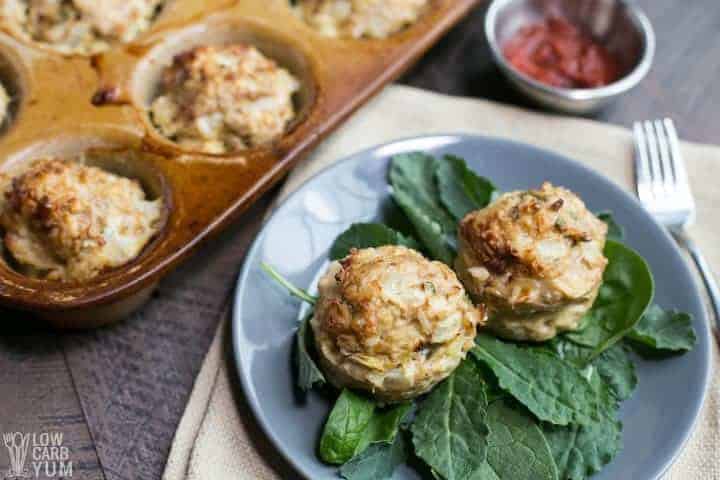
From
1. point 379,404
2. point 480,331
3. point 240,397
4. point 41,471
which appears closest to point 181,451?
point 240,397

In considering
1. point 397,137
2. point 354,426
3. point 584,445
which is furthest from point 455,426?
point 397,137

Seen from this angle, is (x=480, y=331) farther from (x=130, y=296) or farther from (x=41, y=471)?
(x=41, y=471)

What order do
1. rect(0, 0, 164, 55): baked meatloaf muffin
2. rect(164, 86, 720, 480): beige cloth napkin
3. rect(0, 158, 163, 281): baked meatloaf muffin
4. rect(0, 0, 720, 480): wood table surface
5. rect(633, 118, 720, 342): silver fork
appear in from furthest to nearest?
1. rect(0, 0, 164, 55): baked meatloaf muffin
2. rect(633, 118, 720, 342): silver fork
3. rect(0, 158, 163, 281): baked meatloaf muffin
4. rect(0, 0, 720, 480): wood table surface
5. rect(164, 86, 720, 480): beige cloth napkin

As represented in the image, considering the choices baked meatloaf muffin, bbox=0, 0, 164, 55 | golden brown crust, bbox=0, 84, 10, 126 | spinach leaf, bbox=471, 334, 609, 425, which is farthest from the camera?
baked meatloaf muffin, bbox=0, 0, 164, 55

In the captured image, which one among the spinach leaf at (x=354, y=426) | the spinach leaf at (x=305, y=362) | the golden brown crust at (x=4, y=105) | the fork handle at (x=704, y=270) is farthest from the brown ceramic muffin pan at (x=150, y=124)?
→ the fork handle at (x=704, y=270)

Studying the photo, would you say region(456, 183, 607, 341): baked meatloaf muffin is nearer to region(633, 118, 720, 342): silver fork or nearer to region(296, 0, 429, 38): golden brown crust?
region(633, 118, 720, 342): silver fork

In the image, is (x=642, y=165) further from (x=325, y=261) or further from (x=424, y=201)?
(x=325, y=261)

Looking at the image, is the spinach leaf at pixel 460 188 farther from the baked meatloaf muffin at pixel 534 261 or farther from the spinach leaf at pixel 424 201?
the baked meatloaf muffin at pixel 534 261

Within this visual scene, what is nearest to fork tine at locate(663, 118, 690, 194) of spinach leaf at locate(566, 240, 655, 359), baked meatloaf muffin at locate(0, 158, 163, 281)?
spinach leaf at locate(566, 240, 655, 359)
